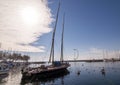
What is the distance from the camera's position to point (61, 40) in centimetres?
8806

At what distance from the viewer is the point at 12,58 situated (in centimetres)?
18450

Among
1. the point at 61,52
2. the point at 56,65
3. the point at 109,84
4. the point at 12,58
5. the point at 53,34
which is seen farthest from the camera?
the point at 12,58

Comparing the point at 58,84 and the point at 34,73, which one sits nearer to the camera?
the point at 58,84

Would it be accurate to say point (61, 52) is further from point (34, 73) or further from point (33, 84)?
point (33, 84)

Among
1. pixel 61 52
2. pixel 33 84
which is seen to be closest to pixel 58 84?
pixel 33 84

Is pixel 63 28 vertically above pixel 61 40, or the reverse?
pixel 63 28

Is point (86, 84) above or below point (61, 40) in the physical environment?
below

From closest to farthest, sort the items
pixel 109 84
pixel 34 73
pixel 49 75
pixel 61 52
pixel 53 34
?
1. pixel 109 84
2. pixel 34 73
3. pixel 49 75
4. pixel 53 34
5. pixel 61 52

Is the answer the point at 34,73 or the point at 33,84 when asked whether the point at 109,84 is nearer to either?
the point at 33,84

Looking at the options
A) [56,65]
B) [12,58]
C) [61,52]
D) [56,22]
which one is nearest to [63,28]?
[61,52]

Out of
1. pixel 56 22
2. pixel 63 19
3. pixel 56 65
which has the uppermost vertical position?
pixel 63 19

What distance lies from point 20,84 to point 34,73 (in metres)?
9.41

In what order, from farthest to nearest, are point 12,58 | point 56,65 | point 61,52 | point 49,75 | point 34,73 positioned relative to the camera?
point 12,58
point 61,52
point 56,65
point 49,75
point 34,73

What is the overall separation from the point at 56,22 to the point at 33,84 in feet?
114
